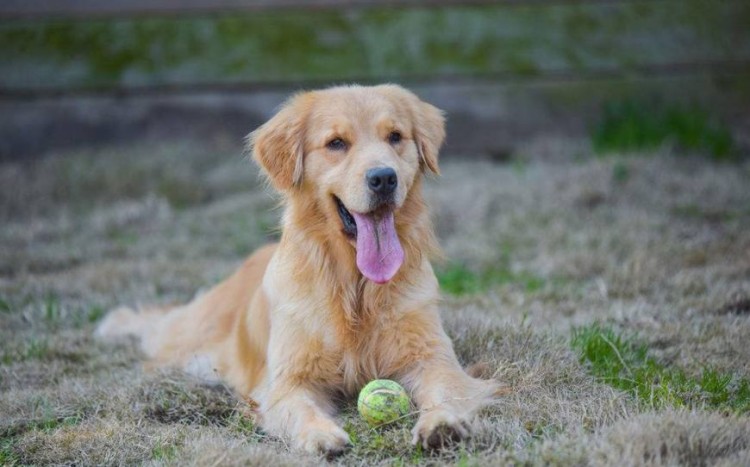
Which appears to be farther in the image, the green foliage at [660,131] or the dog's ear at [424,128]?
the green foliage at [660,131]

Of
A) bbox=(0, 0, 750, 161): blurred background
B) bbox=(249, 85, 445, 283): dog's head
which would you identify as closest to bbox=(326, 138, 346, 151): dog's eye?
bbox=(249, 85, 445, 283): dog's head

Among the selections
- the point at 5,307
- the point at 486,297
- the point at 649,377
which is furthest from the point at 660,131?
the point at 5,307

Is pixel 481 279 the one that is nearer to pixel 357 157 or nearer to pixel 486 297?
pixel 486 297

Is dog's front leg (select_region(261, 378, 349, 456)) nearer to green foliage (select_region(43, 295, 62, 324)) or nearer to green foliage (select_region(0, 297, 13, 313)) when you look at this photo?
green foliage (select_region(43, 295, 62, 324))

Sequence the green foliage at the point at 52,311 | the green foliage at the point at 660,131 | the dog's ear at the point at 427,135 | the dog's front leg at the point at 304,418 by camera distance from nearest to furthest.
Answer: the dog's front leg at the point at 304,418 → the dog's ear at the point at 427,135 → the green foliage at the point at 52,311 → the green foliage at the point at 660,131

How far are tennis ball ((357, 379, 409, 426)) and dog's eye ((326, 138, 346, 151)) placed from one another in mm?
1008

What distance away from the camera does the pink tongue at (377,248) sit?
389 cm

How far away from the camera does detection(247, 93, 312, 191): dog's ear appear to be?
163 inches

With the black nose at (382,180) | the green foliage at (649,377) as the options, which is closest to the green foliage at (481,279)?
the green foliage at (649,377)

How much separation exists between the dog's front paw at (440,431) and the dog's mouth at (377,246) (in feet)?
2.53

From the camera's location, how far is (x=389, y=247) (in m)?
3.94

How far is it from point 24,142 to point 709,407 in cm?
735

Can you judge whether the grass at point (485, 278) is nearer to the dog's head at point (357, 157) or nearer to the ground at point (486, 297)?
the ground at point (486, 297)

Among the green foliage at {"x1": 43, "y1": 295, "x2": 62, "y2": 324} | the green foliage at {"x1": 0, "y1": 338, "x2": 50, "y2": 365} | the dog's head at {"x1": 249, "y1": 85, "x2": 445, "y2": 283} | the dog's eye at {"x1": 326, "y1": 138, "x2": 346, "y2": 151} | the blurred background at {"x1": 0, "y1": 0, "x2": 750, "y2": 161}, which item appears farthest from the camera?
the blurred background at {"x1": 0, "y1": 0, "x2": 750, "y2": 161}
